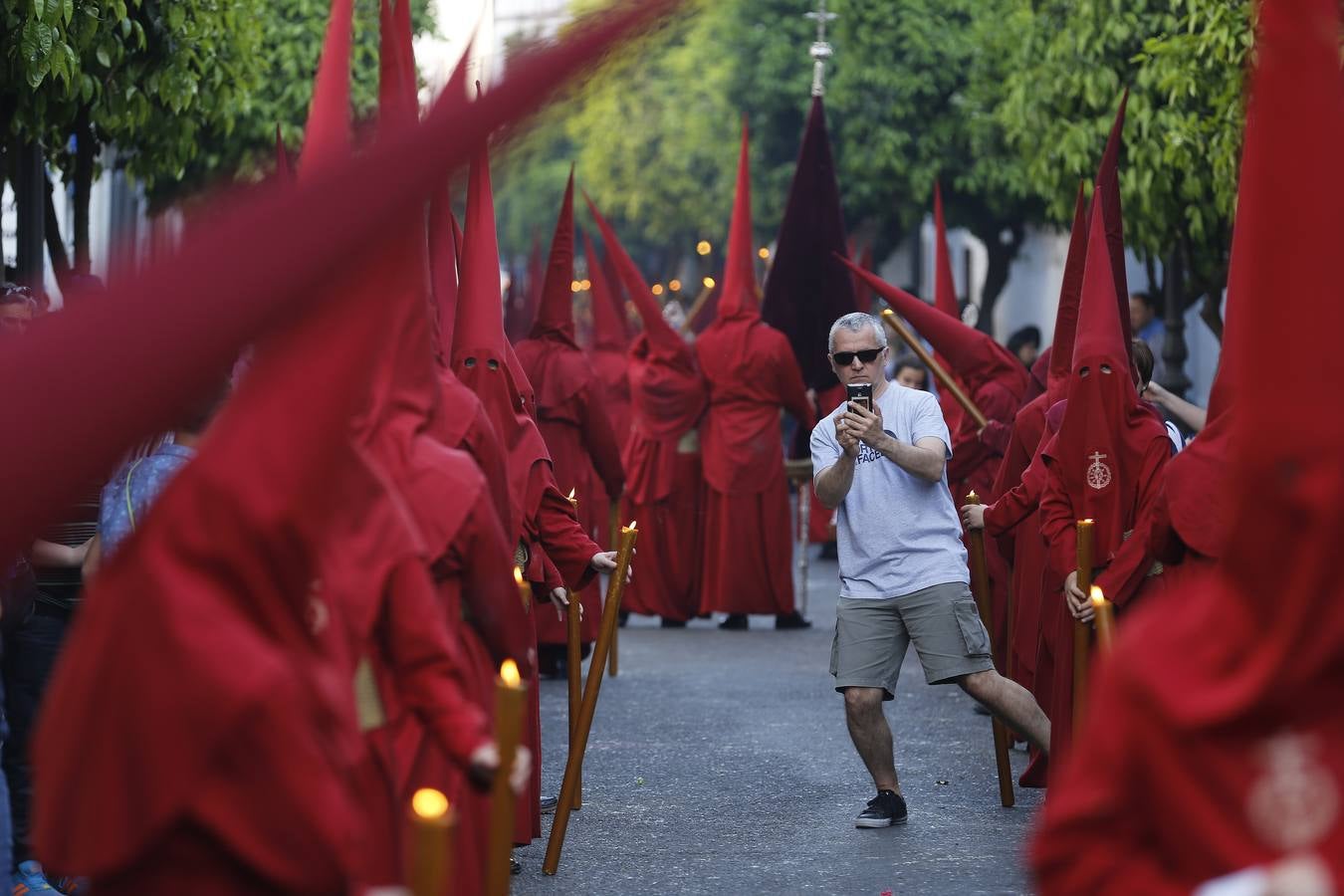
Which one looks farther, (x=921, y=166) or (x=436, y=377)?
(x=921, y=166)

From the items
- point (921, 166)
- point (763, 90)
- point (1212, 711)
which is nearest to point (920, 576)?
point (1212, 711)

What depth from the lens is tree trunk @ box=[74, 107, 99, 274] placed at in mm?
12344

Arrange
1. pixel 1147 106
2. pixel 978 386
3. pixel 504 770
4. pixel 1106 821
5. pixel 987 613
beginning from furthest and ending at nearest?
1. pixel 1147 106
2. pixel 978 386
3. pixel 987 613
4. pixel 504 770
5. pixel 1106 821

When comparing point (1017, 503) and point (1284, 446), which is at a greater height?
point (1284, 446)

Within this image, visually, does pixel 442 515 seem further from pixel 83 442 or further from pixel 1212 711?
pixel 1212 711

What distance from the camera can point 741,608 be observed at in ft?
47.1

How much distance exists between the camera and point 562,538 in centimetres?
754

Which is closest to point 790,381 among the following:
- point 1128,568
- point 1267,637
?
point 1128,568

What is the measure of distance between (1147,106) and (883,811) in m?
7.86

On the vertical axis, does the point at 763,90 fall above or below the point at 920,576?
below

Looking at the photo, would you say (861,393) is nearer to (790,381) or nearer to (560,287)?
(560,287)

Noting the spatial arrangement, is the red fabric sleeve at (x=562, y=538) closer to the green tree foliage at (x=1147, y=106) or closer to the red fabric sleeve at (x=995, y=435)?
the red fabric sleeve at (x=995, y=435)

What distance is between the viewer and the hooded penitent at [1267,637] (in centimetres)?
308

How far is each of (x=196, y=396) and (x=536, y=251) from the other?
19296mm
